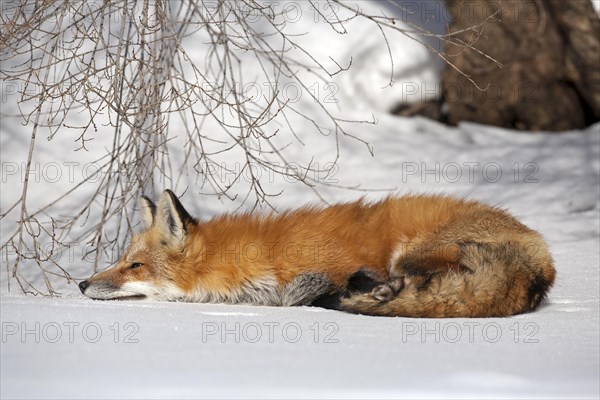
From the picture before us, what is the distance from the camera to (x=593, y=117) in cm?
838

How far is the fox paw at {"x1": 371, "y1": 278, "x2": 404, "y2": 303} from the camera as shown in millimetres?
3826

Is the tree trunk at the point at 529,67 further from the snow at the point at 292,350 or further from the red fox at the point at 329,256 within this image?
the red fox at the point at 329,256

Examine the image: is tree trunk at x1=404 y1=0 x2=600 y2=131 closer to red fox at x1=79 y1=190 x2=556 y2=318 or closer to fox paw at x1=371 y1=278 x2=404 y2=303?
red fox at x1=79 y1=190 x2=556 y2=318

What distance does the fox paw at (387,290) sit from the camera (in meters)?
3.83

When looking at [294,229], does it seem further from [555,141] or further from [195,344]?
[555,141]

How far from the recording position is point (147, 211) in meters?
4.49

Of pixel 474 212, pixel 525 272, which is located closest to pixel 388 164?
pixel 474 212

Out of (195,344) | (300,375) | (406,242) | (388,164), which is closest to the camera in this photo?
(300,375)

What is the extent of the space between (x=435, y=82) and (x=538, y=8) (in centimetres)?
115

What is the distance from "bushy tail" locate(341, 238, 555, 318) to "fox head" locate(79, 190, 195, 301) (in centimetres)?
94

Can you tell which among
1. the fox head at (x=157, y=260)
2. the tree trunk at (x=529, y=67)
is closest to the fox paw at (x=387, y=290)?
the fox head at (x=157, y=260)

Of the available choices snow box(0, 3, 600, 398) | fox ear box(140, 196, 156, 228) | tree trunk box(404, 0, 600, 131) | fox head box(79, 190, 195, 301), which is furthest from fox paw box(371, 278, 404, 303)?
tree trunk box(404, 0, 600, 131)

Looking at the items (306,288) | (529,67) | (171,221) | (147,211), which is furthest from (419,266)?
(529,67)

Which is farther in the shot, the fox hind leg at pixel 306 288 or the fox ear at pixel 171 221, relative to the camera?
the fox ear at pixel 171 221
